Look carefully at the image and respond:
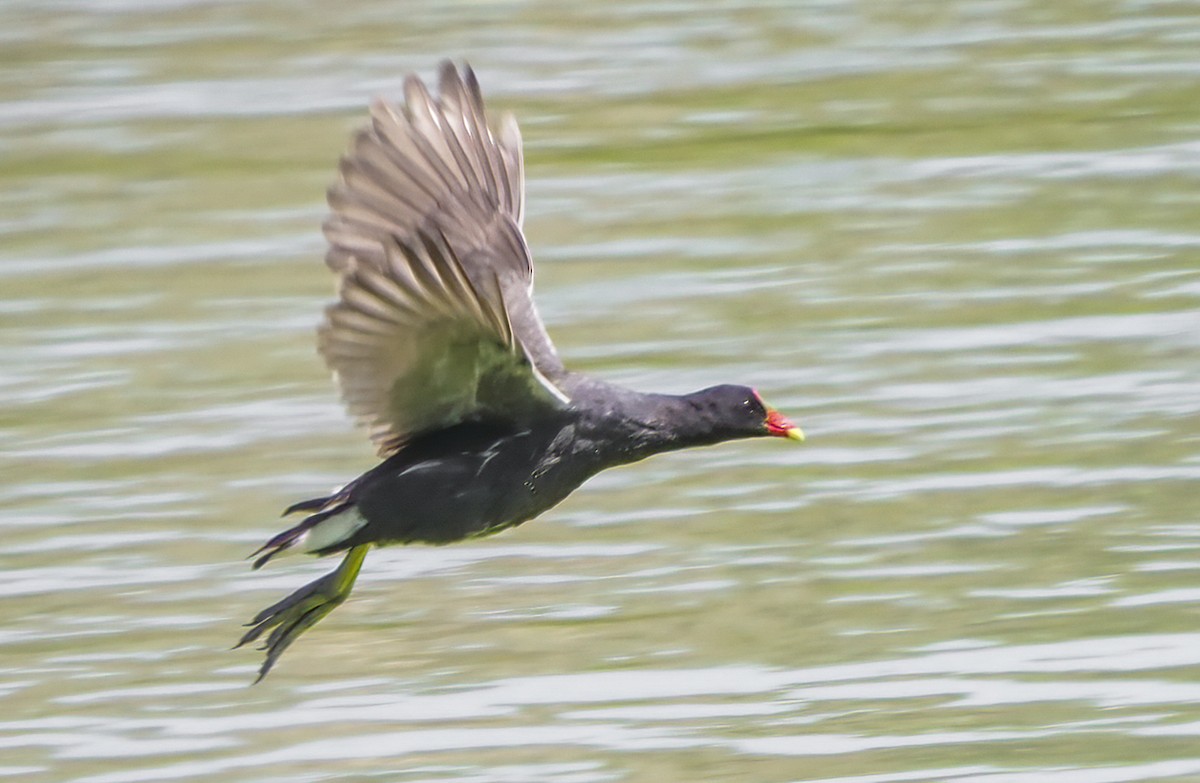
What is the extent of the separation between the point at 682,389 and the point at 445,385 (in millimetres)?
3222

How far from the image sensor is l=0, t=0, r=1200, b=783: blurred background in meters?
6.54

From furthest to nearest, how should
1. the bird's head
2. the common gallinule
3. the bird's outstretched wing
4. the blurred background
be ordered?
the blurred background
the bird's head
the common gallinule
the bird's outstretched wing

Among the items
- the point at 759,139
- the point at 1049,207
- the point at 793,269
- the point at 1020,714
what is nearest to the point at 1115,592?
the point at 1020,714

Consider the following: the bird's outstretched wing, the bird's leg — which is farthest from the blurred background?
the bird's outstretched wing

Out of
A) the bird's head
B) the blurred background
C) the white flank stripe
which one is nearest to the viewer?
the white flank stripe

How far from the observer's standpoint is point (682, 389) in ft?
29.2

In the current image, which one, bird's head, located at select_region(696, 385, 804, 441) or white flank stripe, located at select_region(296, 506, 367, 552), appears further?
bird's head, located at select_region(696, 385, 804, 441)

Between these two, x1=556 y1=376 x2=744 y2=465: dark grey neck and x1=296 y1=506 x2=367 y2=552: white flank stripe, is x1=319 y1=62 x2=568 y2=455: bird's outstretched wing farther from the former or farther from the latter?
x1=296 y1=506 x2=367 y2=552: white flank stripe

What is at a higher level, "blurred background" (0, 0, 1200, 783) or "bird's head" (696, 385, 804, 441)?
"bird's head" (696, 385, 804, 441)

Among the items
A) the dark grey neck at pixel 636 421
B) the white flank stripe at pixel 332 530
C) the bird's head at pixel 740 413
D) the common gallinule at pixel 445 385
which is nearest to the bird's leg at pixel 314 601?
the common gallinule at pixel 445 385

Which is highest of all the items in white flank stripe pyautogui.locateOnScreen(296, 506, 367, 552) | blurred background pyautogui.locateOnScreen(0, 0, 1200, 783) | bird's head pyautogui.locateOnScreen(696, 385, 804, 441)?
bird's head pyautogui.locateOnScreen(696, 385, 804, 441)

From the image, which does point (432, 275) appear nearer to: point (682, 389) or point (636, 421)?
point (636, 421)

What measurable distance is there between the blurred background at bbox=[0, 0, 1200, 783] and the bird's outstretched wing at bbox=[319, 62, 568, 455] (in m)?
1.02

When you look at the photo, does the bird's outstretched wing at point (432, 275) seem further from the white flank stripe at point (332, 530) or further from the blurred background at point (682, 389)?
the blurred background at point (682, 389)
